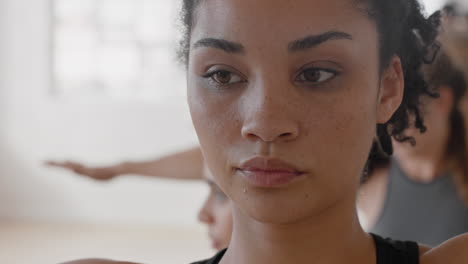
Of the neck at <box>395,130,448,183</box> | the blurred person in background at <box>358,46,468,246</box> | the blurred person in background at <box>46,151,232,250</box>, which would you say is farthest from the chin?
the neck at <box>395,130,448,183</box>

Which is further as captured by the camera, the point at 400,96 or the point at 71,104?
the point at 71,104

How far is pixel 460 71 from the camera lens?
2109 mm

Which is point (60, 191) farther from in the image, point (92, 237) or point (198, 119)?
point (198, 119)

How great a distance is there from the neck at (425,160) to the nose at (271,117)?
1431 millimetres

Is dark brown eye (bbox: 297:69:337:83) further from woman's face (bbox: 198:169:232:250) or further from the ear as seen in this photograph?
woman's face (bbox: 198:169:232:250)

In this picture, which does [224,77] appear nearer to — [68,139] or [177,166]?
[177,166]

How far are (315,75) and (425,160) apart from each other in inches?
59.3

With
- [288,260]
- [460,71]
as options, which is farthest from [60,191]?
[288,260]

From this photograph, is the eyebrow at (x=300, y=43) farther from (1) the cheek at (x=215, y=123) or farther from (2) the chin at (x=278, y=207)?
(2) the chin at (x=278, y=207)

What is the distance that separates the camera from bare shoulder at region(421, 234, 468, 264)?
0.98m

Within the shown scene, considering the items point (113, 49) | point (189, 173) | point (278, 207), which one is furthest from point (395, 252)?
point (113, 49)

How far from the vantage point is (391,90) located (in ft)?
3.23

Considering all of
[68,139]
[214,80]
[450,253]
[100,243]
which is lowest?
[450,253]

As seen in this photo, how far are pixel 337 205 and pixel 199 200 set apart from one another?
4.53m
